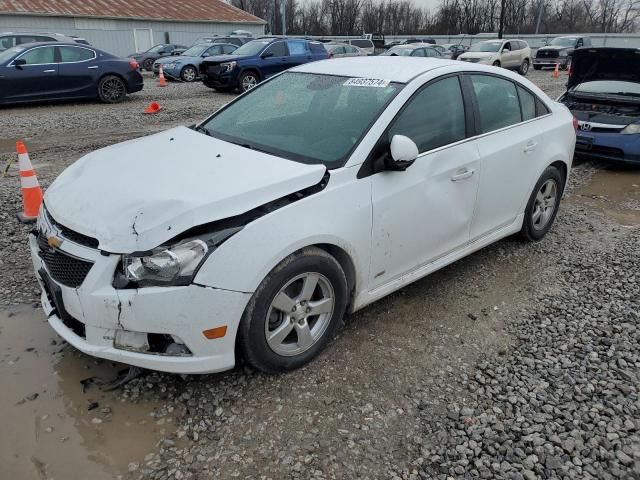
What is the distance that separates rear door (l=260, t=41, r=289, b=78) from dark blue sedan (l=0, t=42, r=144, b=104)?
3.93 meters

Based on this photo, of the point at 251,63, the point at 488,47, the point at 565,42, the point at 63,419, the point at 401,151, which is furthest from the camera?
the point at 565,42

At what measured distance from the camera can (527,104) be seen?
4516 mm

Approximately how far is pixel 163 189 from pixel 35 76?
38.6 feet

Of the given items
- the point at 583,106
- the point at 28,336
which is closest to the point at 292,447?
the point at 28,336

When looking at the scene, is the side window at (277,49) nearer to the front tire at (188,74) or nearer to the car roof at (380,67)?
the front tire at (188,74)

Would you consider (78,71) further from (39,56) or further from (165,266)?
(165,266)

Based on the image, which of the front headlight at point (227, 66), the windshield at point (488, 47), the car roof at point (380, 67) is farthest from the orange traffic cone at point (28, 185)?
the windshield at point (488, 47)

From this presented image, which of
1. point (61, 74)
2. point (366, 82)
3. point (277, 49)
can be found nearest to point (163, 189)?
point (366, 82)

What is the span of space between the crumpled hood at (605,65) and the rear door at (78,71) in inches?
434

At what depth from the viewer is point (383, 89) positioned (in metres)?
3.47

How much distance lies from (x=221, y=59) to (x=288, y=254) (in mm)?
14450

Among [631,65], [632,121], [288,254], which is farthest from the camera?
[631,65]

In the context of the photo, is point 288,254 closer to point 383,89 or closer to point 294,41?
point 383,89

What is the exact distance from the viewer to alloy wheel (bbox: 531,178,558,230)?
4777 millimetres
